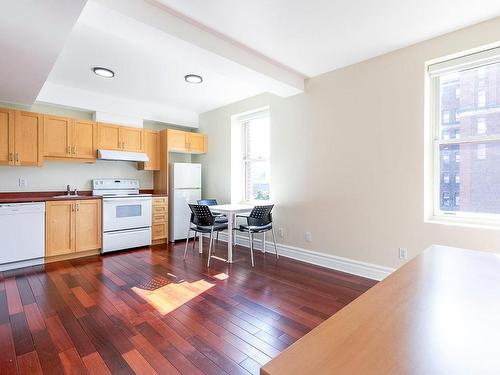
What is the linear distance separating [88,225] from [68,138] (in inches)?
53.6

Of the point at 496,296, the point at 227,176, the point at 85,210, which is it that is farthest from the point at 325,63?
the point at 85,210

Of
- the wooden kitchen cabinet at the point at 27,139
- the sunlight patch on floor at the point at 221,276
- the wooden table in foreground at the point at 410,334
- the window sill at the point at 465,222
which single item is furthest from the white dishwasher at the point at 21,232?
the window sill at the point at 465,222

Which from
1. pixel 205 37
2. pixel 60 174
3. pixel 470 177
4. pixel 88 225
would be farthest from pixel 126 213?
pixel 470 177

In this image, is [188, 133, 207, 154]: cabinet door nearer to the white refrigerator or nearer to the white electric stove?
the white refrigerator

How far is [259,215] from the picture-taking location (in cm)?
373

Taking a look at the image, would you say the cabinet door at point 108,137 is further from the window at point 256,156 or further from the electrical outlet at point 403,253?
the electrical outlet at point 403,253

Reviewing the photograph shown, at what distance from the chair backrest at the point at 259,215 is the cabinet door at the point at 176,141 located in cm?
222

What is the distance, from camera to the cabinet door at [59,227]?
144 inches

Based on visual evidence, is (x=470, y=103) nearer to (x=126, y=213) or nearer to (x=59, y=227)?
(x=126, y=213)

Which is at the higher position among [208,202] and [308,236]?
[208,202]

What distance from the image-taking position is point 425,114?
2.76 metres

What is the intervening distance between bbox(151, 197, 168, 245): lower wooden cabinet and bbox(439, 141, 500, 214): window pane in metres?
4.15

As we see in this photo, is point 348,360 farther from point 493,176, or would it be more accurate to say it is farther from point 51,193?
point 51,193

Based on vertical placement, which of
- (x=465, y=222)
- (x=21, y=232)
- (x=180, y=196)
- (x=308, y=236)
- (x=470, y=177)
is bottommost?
(x=308, y=236)
